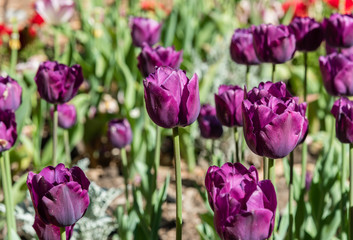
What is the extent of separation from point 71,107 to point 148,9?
7.51 feet

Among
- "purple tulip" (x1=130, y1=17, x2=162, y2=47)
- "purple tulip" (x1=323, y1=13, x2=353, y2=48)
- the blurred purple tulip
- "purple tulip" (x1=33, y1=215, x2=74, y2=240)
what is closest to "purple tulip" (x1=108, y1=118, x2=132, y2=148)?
the blurred purple tulip

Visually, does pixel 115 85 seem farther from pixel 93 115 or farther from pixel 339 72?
pixel 339 72

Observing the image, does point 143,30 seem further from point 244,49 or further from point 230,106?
point 230,106

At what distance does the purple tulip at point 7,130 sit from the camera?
121 cm

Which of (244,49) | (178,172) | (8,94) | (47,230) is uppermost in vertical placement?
(244,49)

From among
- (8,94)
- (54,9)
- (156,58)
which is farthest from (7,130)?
(54,9)

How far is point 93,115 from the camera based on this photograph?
290cm

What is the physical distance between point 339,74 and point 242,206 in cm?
63

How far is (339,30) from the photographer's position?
153cm

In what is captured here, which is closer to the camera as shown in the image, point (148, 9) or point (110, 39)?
point (110, 39)

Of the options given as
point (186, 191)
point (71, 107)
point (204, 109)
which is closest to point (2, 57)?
point (186, 191)

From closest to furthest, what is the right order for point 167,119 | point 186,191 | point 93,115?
1. point 167,119
2. point 186,191
3. point 93,115

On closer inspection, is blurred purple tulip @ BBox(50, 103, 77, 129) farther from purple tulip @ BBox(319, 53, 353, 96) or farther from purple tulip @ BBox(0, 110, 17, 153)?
purple tulip @ BBox(319, 53, 353, 96)

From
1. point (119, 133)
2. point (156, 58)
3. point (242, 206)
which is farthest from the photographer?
point (119, 133)
